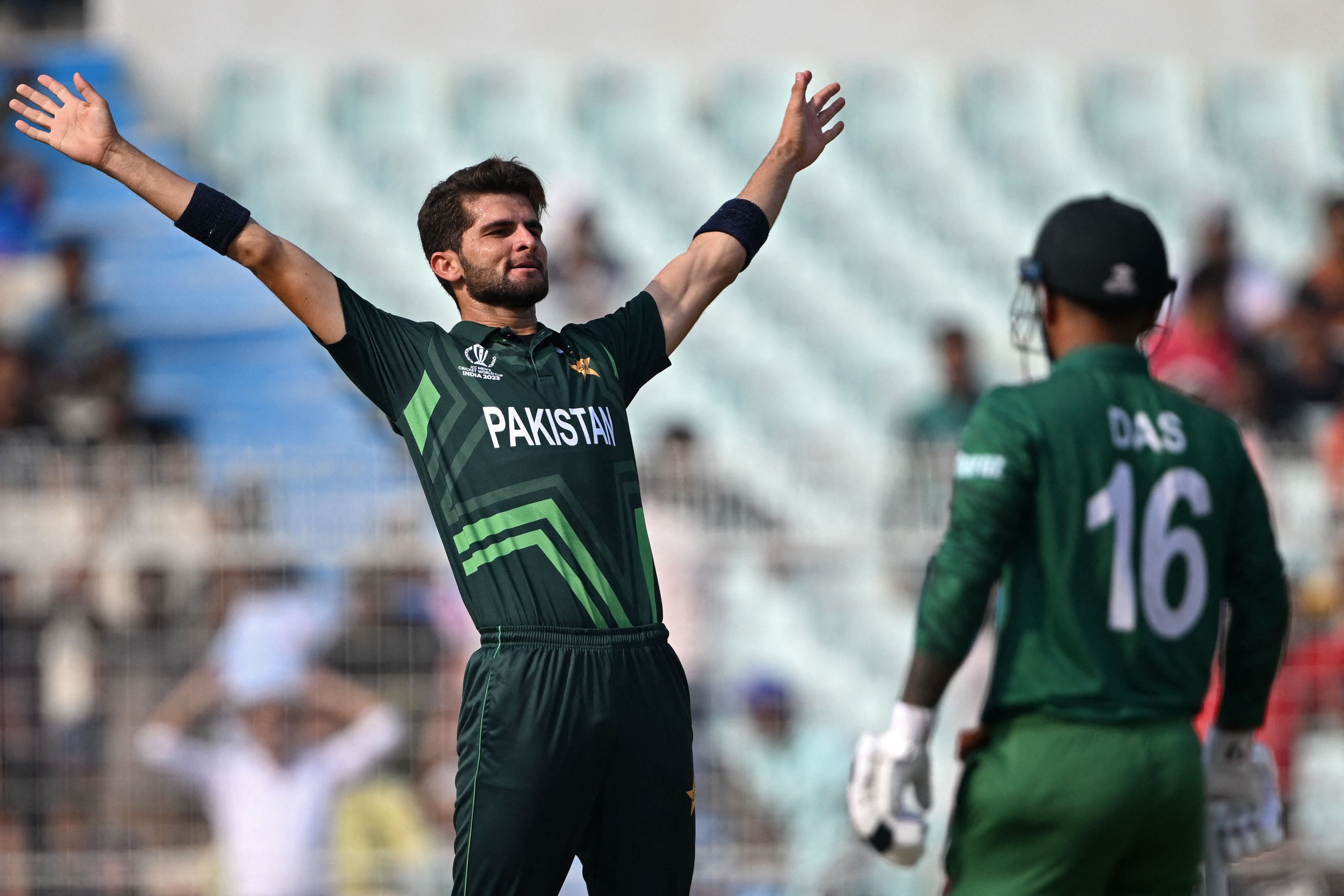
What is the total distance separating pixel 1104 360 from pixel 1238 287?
7946 millimetres

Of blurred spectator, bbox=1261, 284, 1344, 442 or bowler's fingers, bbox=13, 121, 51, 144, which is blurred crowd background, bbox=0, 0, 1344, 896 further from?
bowler's fingers, bbox=13, 121, 51, 144

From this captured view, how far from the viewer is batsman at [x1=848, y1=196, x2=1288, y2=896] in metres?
3.30

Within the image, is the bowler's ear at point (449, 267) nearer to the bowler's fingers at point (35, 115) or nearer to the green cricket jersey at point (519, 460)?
the green cricket jersey at point (519, 460)

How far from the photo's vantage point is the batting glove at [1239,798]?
3.57 metres

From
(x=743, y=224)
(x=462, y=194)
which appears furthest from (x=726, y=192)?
(x=462, y=194)

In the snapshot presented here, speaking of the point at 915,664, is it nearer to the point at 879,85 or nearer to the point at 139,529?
the point at 139,529

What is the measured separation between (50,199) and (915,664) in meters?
10.9

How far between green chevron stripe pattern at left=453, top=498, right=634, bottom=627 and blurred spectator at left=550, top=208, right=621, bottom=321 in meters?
7.28

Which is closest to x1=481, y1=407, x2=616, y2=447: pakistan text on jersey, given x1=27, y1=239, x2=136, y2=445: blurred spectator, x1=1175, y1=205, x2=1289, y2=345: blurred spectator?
x1=27, y1=239, x2=136, y2=445: blurred spectator

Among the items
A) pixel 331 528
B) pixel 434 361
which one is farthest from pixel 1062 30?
pixel 434 361

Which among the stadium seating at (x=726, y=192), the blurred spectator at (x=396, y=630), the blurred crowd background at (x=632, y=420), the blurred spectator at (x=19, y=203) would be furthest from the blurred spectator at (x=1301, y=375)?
the blurred spectator at (x=19, y=203)

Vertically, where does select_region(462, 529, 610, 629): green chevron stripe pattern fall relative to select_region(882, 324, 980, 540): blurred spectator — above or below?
below

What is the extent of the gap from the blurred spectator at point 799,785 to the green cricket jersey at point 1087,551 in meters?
3.99

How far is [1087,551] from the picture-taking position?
3330 millimetres
